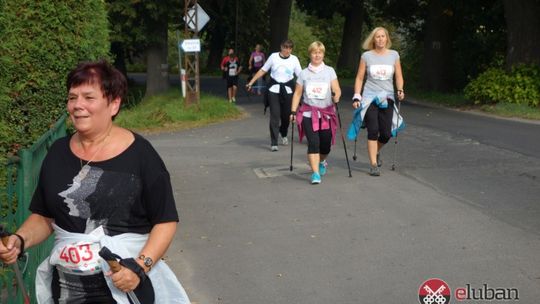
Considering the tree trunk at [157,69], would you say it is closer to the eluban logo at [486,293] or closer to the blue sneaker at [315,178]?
the blue sneaker at [315,178]

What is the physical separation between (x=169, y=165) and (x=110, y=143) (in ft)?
31.9

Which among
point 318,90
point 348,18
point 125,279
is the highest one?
point 125,279

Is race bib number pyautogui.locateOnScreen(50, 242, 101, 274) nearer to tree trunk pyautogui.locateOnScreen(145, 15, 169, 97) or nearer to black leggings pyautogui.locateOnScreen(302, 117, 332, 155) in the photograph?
black leggings pyautogui.locateOnScreen(302, 117, 332, 155)

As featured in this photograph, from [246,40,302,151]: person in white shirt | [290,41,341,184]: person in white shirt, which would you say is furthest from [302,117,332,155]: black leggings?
[246,40,302,151]: person in white shirt

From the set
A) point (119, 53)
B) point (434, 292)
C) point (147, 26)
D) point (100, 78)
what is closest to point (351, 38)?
point (119, 53)

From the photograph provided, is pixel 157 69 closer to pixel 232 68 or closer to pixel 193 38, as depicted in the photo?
pixel 232 68

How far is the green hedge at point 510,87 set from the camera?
72.9ft

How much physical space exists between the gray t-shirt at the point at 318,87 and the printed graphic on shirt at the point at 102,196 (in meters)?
7.43

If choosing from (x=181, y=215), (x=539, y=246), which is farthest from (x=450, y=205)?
(x=181, y=215)

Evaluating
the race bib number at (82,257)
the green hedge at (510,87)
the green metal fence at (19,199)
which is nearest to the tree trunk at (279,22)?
the green hedge at (510,87)

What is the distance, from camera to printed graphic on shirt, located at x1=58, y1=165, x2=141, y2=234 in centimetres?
359

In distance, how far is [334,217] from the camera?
8.83 metres

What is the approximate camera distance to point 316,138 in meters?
10.8

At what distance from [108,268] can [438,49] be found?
27.4 m
